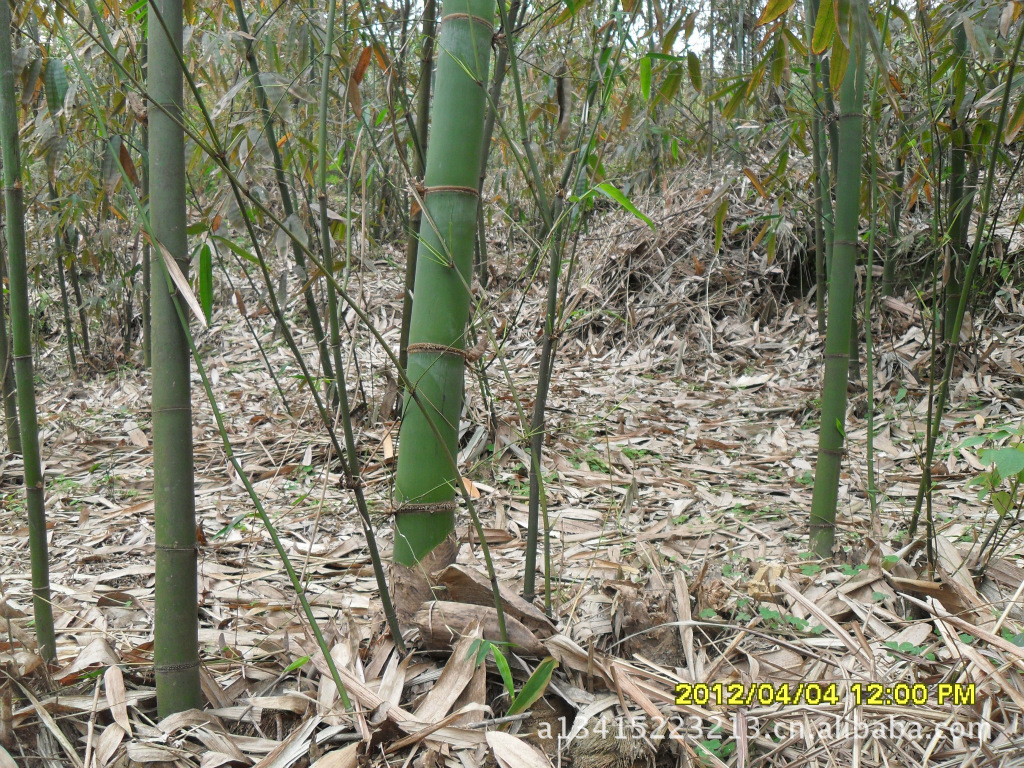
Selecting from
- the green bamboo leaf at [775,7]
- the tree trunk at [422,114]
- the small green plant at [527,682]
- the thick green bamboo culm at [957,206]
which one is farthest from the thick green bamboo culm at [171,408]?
the thick green bamboo culm at [957,206]

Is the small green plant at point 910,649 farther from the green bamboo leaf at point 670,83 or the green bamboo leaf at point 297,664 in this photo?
the green bamboo leaf at point 670,83

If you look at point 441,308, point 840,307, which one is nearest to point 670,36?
point 840,307

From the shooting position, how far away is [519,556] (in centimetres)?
181

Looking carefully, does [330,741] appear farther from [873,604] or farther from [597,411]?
[597,411]

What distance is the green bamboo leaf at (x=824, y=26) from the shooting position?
3.43 feet

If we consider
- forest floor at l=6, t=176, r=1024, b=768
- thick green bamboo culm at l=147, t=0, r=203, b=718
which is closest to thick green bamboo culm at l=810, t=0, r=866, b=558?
forest floor at l=6, t=176, r=1024, b=768

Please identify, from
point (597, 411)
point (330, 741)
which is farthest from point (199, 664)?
point (597, 411)

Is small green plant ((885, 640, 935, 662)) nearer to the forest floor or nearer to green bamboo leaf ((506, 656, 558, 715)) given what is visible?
the forest floor

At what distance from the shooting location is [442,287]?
1.21 meters

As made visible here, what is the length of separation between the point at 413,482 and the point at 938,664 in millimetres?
873

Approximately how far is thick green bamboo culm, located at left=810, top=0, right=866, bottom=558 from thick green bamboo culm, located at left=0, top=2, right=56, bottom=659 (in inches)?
56.4

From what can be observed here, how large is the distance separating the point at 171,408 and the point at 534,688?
0.63 meters

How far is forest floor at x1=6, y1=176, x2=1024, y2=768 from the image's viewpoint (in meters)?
1.02

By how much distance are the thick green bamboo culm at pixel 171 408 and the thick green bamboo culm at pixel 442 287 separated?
13.5 inches
